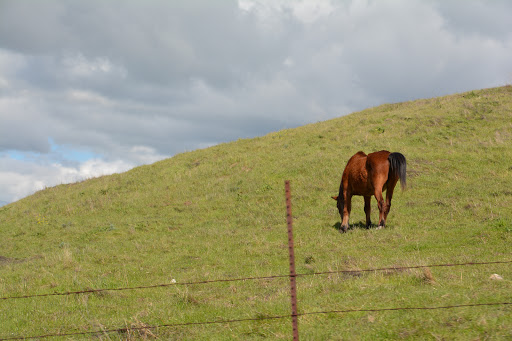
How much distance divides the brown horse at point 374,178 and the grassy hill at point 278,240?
0.76 m

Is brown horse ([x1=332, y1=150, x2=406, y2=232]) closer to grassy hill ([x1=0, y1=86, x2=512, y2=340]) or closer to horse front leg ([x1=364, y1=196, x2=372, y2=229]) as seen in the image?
horse front leg ([x1=364, y1=196, x2=372, y2=229])

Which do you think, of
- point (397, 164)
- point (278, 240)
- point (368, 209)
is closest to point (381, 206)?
point (368, 209)

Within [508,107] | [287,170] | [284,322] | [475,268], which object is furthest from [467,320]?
[508,107]

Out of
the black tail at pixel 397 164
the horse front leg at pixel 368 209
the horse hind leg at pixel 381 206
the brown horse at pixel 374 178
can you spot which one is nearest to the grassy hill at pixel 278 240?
the horse hind leg at pixel 381 206

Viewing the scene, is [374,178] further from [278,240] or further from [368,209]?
[278,240]

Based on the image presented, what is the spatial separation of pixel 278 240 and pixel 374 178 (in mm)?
3830

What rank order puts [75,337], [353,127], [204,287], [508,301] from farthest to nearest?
1. [353,127]
2. [204,287]
3. [75,337]
4. [508,301]

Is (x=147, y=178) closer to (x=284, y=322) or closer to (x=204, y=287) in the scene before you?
(x=204, y=287)

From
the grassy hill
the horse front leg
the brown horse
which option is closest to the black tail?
the brown horse

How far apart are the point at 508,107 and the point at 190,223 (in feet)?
75.2

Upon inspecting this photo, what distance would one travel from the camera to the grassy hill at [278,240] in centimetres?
685

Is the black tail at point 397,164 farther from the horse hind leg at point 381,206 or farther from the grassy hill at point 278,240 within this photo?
the grassy hill at point 278,240

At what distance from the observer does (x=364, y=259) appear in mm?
10461

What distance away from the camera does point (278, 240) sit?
14406 millimetres
